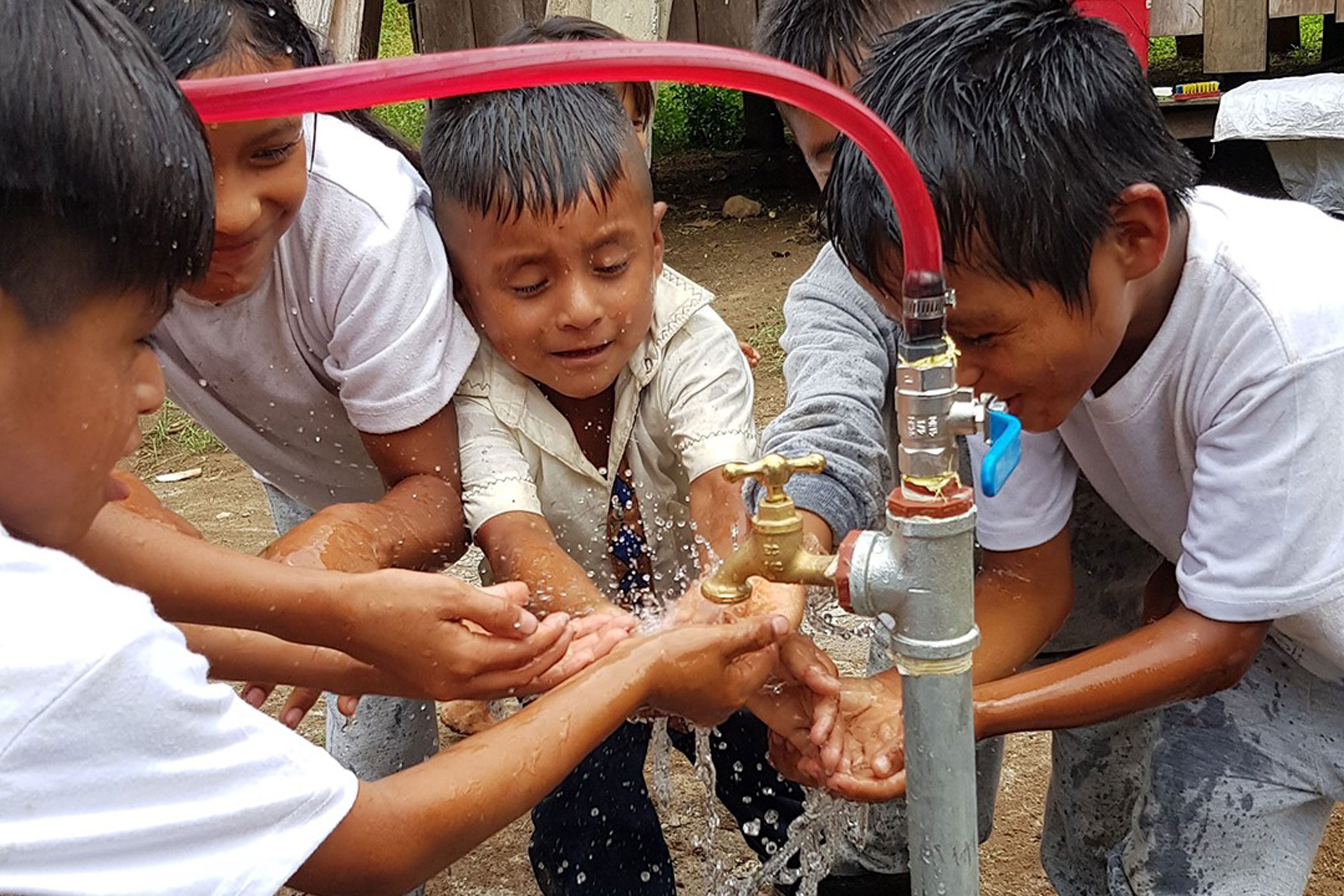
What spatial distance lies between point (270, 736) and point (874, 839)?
155 centimetres

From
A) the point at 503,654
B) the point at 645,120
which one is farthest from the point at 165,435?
the point at 503,654

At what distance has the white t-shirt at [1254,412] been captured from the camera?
5.34 feet

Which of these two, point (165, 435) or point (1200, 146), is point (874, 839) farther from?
point (1200, 146)

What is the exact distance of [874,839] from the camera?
2.57 meters

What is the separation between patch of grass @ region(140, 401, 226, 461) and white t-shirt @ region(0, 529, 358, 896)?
13.0 ft

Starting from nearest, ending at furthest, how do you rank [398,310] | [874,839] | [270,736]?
1. [270,736]
2. [398,310]
3. [874,839]

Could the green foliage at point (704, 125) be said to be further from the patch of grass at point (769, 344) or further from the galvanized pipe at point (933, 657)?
the galvanized pipe at point (933, 657)

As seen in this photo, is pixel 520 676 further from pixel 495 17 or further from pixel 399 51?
pixel 399 51

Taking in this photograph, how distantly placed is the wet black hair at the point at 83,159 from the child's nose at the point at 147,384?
0.07 m

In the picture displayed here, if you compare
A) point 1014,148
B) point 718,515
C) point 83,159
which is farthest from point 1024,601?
point 83,159

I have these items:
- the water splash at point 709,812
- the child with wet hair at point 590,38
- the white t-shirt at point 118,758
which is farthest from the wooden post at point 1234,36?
the white t-shirt at point 118,758

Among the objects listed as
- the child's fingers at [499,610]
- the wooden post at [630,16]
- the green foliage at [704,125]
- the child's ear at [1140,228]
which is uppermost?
the child's ear at [1140,228]

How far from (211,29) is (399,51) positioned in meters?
9.50

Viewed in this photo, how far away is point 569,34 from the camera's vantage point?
2451 millimetres
